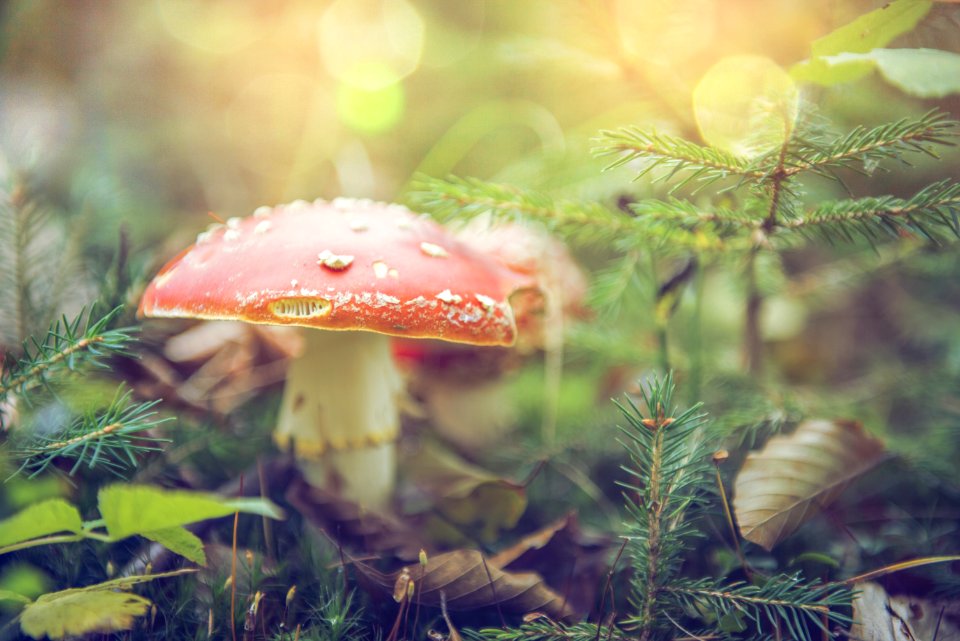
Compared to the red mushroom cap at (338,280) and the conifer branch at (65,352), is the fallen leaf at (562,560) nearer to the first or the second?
the red mushroom cap at (338,280)

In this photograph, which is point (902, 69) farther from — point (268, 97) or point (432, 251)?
point (268, 97)

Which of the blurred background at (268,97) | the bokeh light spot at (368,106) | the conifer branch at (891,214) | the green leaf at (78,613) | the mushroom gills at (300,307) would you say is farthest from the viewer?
the bokeh light spot at (368,106)

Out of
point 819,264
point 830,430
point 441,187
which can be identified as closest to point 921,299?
point 819,264

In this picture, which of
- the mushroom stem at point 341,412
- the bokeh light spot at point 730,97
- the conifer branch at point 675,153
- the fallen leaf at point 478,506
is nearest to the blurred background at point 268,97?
the bokeh light spot at point 730,97

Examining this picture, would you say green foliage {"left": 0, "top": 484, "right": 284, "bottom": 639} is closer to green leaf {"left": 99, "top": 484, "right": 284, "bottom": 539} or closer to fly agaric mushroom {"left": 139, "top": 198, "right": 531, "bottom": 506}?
green leaf {"left": 99, "top": 484, "right": 284, "bottom": 539}

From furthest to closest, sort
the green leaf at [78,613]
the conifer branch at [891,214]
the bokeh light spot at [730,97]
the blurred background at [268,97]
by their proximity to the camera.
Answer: the blurred background at [268,97]
the bokeh light spot at [730,97]
the conifer branch at [891,214]
the green leaf at [78,613]

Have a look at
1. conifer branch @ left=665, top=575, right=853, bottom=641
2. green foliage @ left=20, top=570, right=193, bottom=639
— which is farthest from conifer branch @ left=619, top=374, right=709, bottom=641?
green foliage @ left=20, top=570, right=193, bottom=639

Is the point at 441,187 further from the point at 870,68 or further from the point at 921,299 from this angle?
the point at 921,299
